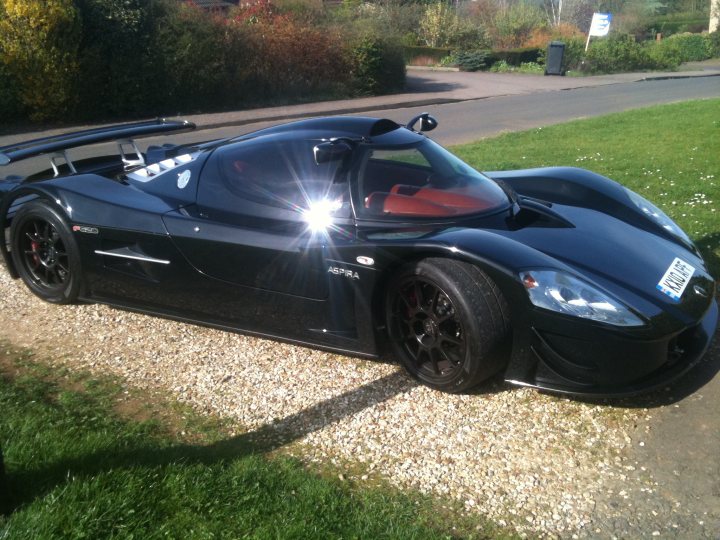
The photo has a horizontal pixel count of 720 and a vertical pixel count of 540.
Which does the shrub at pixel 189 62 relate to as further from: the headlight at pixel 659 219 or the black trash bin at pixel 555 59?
the black trash bin at pixel 555 59

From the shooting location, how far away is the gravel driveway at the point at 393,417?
306 centimetres

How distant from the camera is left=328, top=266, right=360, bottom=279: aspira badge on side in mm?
3893

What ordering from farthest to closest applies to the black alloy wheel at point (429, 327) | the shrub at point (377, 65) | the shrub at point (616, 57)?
the shrub at point (616, 57) < the shrub at point (377, 65) < the black alloy wheel at point (429, 327)

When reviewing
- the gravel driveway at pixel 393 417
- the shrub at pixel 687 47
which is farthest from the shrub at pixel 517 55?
the gravel driveway at pixel 393 417

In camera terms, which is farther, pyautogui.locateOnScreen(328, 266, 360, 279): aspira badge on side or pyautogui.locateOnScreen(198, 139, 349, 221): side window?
pyautogui.locateOnScreen(198, 139, 349, 221): side window

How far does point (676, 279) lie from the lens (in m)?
3.94

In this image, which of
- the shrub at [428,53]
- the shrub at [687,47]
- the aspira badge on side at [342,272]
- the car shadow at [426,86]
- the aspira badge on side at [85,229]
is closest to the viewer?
the aspira badge on side at [342,272]

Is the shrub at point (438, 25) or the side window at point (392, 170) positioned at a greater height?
the side window at point (392, 170)

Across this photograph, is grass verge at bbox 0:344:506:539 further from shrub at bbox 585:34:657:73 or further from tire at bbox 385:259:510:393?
shrub at bbox 585:34:657:73

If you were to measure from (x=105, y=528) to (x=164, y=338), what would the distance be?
6.76ft

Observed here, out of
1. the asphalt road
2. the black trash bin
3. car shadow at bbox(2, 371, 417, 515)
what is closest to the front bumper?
car shadow at bbox(2, 371, 417, 515)

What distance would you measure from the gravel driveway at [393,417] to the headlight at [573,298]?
0.53 m

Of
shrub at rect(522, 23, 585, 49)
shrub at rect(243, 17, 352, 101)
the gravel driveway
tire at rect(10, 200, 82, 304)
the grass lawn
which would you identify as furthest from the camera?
shrub at rect(522, 23, 585, 49)

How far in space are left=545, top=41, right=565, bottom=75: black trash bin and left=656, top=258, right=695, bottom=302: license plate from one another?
3107cm
